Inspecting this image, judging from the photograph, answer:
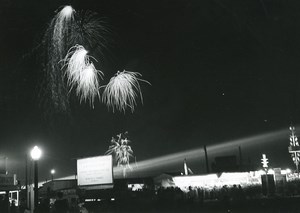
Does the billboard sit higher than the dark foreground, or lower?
higher

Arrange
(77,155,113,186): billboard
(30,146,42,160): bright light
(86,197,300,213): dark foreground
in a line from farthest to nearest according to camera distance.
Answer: (77,155,113,186): billboard
(86,197,300,213): dark foreground
(30,146,42,160): bright light

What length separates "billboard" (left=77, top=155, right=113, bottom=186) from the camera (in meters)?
34.8

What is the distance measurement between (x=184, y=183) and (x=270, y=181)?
16.9 metres

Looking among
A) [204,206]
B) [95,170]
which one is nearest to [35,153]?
[204,206]

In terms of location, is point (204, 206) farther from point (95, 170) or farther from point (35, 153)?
point (95, 170)

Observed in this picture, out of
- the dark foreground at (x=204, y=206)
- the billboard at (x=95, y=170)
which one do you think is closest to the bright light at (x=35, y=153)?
the dark foreground at (x=204, y=206)

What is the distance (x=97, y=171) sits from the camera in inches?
1393

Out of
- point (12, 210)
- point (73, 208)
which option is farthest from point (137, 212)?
point (12, 210)

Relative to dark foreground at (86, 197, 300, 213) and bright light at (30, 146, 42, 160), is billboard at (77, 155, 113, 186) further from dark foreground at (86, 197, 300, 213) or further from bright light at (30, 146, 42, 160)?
bright light at (30, 146, 42, 160)

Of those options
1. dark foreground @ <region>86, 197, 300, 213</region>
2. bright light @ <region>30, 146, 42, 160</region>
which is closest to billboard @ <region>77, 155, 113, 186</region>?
dark foreground @ <region>86, 197, 300, 213</region>

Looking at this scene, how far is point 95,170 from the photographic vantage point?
3550 centimetres

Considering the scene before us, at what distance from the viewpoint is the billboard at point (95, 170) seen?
34.8 metres

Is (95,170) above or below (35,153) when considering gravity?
below

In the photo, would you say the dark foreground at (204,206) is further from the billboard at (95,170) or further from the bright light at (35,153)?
the billboard at (95,170)
